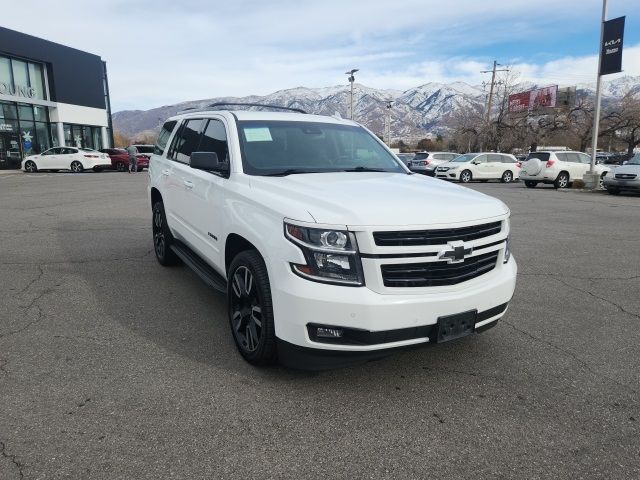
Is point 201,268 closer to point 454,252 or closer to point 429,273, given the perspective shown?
point 429,273

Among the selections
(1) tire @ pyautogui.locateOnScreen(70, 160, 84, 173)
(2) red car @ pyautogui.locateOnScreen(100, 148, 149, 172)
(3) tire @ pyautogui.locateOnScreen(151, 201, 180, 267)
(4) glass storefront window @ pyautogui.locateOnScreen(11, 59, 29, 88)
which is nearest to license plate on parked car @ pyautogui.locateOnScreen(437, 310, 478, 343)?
(3) tire @ pyautogui.locateOnScreen(151, 201, 180, 267)

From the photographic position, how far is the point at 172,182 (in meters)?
5.37

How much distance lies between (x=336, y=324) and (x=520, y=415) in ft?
4.16

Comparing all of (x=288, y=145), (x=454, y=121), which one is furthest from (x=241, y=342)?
(x=454, y=121)

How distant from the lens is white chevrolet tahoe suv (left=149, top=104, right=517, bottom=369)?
2.82 meters

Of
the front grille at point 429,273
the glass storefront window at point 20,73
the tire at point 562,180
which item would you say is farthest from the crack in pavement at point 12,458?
the glass storefront window at point 20,73

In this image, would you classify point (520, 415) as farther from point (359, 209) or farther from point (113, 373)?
point (113, 373)

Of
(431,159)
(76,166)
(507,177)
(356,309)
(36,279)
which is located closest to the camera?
(356,309)

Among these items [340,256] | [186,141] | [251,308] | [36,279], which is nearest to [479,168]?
[186,141]

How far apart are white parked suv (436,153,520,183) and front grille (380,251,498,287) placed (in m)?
23.3

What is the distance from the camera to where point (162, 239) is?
613 cm

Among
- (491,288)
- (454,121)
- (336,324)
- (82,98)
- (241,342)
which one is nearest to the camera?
(336,324)

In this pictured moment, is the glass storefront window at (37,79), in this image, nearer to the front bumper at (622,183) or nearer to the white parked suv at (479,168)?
the white parked suv at (479,168)

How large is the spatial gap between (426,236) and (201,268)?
242 centimetres
